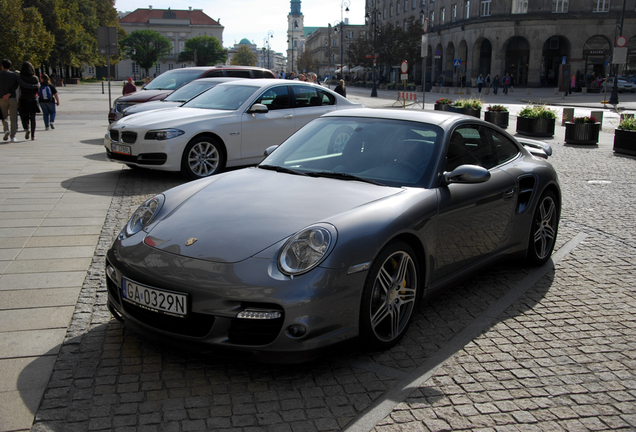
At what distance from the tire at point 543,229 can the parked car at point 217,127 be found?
5509 mm

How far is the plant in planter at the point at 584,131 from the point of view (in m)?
16.0

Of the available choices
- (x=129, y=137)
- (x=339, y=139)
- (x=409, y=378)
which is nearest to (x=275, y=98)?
(x=129, y=137)

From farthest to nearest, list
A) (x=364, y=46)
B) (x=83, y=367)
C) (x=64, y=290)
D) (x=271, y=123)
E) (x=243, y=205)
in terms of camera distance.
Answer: (x=364, y=46) → (x=271, y=123) → (x=64, y=290) → (x=243, y=205) → (x=83, y=367)

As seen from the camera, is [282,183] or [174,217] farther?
[282,183]

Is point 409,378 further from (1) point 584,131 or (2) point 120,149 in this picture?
(1) point 584,131

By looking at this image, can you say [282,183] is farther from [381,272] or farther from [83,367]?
[83,367]

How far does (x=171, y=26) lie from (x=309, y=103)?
136110mm

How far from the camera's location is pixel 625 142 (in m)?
14.1

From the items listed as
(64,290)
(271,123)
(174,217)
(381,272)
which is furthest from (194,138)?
(381,272)

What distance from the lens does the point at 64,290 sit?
456 cm

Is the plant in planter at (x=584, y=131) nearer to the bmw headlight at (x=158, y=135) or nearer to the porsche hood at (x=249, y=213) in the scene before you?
the bmw headlight at (x=158, y=135)

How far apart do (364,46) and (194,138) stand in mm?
72018

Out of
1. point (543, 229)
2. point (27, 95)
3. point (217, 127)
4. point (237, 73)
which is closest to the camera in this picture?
point (543, 229)

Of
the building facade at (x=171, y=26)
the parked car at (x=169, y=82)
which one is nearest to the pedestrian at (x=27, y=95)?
the parked car at (x=169, y=82)
